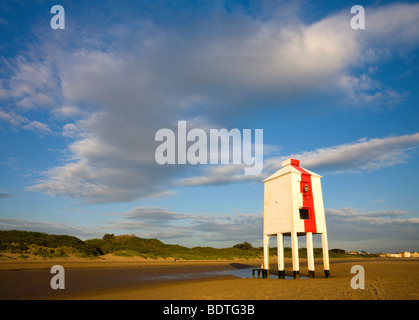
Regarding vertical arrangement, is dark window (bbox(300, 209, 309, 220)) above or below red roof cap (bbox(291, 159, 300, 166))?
below

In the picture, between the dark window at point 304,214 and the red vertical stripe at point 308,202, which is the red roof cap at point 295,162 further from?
the dark window at point 304,214

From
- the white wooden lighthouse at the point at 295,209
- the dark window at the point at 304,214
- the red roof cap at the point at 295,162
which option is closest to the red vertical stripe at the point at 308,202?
the white wooden lighthouse at the point at 295,209

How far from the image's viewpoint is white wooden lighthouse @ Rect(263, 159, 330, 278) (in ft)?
73.6

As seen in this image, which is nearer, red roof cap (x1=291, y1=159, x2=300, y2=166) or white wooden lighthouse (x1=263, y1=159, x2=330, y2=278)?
white wooden lighthouse (x1=263, y1=159, x2=330, y2=278)

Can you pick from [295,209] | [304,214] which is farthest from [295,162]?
[295,209]

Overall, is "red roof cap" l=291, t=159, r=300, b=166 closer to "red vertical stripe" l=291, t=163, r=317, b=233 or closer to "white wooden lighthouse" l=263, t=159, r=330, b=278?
"white wooden lighthouse" l=263, t=159, r=330, b=278

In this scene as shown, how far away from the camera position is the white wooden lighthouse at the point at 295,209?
A: 22.4m

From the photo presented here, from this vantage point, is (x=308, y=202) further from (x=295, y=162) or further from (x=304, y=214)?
(x=295, y=162)

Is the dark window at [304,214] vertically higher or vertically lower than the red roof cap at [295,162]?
lower

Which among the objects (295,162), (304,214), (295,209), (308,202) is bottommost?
(304,214)

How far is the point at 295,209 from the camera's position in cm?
2231

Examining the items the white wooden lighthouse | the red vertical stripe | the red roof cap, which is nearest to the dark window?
the white wooden lighthouse
